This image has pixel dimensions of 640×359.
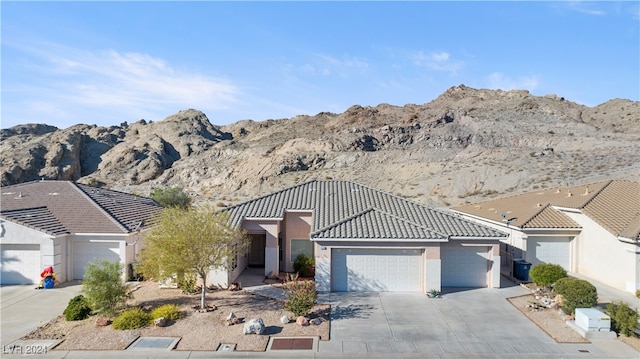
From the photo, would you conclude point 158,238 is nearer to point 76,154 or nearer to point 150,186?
point 150,186

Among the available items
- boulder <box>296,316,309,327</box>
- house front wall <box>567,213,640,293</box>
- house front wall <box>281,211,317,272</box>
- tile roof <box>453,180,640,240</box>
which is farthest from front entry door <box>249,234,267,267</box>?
house front wall <box>567,213,640,293</box>

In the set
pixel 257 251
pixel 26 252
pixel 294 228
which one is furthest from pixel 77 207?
pixel 294 228

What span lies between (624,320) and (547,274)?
477 cm

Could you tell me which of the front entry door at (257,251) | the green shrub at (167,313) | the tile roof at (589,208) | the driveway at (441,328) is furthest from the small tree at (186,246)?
the tile roof at (589,208)

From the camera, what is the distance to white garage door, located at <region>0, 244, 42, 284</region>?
65.6 feet

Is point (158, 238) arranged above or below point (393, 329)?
above

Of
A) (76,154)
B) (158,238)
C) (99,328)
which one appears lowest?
(99,328)

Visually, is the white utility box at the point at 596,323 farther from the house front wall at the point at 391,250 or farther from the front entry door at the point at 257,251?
the front entry door at the point at 257,251

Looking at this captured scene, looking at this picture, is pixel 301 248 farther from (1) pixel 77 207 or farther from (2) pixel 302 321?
(1) pixel 77 207

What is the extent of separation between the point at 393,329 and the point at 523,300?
7166mm

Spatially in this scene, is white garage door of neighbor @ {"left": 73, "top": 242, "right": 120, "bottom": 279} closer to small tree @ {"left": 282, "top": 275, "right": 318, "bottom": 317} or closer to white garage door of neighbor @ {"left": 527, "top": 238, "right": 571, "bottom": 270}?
small tree @ {"left": 282, "top": 275, "right": 318, "bottom": 317}

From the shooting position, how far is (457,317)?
50.7 feet

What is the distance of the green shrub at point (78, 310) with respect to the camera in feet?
49.3

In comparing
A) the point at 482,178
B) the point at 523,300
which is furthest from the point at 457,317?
the point at 482,178
